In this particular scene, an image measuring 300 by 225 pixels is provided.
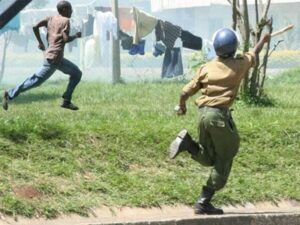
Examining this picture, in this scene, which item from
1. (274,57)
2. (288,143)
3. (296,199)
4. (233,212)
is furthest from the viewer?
(274,57)

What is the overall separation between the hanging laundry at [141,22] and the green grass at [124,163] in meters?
11.8

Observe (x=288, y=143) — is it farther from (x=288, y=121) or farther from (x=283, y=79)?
(x=283, y=79)

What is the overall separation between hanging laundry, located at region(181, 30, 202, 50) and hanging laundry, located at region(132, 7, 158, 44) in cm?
86

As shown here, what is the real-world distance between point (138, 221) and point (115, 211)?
1.33ft

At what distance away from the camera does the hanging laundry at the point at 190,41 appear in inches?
843

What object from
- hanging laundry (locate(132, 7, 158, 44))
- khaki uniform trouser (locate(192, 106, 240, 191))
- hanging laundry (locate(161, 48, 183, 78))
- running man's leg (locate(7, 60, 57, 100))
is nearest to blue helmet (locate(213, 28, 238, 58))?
khaki uniform trouser (locate(192, 106, 240, 191))

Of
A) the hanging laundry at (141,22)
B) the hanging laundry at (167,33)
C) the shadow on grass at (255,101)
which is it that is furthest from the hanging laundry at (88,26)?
the shadow on grass at (255,101)

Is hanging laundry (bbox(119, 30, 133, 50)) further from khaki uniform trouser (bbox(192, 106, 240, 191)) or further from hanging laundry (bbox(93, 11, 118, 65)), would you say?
khaki uniform trouser (bbox(192, 106, 240, 191))

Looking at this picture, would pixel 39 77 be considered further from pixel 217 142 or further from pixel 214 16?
pixel 214 16

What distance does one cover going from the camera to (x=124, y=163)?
24.6 feet

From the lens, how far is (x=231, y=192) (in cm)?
709

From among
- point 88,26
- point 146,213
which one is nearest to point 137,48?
point 88,26

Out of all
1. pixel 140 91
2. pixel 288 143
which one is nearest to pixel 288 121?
pixel 288 143

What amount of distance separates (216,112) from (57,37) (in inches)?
136
